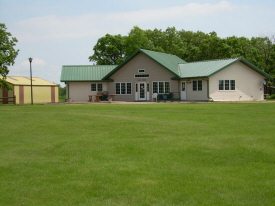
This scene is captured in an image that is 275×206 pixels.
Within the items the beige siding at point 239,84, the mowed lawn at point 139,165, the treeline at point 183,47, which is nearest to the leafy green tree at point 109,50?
the treeline at point 183,47

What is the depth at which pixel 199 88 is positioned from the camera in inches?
1313

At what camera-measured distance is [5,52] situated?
1252 inches

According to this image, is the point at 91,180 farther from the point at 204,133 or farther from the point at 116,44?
the point at 116,44

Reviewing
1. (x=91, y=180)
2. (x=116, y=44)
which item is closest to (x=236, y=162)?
(x=91, y=180)

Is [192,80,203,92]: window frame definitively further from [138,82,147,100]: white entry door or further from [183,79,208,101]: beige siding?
[138,82,147,100]: white entry door

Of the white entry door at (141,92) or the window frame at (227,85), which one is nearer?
the window frame at (227,85)

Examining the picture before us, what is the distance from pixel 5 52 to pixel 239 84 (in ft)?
67.4

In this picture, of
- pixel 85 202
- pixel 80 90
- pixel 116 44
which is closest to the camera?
pixel 85 202

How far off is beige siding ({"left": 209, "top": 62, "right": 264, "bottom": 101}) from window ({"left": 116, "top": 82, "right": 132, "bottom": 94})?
8.71m

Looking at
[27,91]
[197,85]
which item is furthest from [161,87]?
[27,91]

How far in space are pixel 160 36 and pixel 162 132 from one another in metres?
50.9

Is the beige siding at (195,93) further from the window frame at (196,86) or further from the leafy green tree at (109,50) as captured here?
the leafy green tree at (109,50)

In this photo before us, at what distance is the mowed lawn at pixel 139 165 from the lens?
5.95 m

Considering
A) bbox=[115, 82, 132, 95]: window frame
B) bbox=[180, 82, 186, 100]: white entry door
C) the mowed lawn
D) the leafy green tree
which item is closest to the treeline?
the leafy green tree
